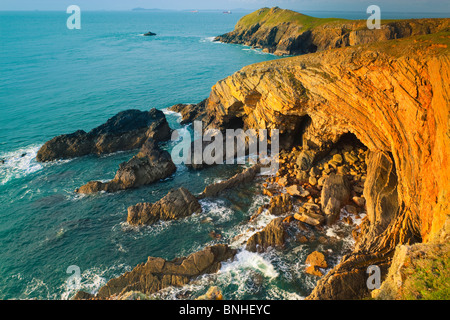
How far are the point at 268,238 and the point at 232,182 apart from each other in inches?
392

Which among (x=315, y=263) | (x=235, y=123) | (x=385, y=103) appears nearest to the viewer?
(x=315, y=263)

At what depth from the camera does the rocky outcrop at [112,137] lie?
42.5 metres

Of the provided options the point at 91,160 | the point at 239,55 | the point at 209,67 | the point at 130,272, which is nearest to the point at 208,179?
the point at 130,272

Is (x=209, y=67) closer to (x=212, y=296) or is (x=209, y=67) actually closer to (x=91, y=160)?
(x=91, y=160)

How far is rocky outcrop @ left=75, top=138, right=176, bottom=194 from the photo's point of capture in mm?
33781

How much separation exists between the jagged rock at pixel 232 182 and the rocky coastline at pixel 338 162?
12cm

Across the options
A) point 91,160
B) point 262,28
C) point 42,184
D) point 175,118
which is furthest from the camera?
point 262,28

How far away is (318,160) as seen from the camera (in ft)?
111

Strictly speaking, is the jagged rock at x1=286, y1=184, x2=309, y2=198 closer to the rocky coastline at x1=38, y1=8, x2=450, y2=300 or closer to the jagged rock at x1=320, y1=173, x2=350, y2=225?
the rocky coastline at x1=38, y1=8, x2=450, y2=300

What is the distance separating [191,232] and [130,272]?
6830mm

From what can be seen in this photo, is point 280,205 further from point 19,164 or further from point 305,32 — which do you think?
point 305,32

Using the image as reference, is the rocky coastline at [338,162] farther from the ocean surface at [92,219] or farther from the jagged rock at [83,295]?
the ocean surface at [92,219]

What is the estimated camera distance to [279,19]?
418ft

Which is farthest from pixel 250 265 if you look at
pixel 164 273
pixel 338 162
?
pixel 338 162
